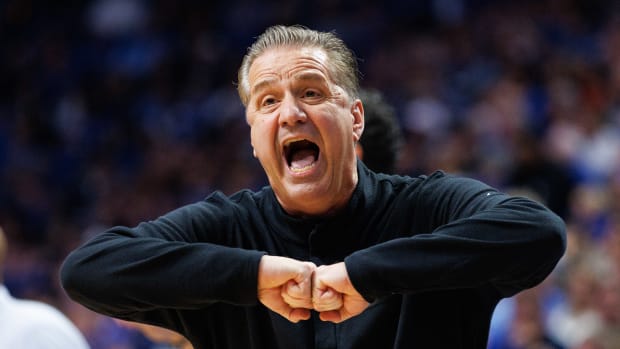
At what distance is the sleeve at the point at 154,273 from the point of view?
2393mm

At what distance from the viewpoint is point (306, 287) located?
2385mm

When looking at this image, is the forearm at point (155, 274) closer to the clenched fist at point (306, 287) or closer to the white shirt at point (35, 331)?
the clenched fist at point (306, 287)

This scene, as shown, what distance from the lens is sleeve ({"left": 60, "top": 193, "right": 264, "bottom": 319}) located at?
239 cm

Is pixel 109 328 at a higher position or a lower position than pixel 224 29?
lower

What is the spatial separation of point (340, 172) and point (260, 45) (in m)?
0.41

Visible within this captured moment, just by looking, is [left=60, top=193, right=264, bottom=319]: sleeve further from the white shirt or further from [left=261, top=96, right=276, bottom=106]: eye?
the white shirt

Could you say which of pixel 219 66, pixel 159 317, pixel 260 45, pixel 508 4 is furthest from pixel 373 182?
pixel 219 66

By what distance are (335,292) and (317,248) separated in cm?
36

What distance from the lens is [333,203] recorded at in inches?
110

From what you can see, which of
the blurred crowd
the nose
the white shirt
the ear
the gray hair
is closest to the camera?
the nose

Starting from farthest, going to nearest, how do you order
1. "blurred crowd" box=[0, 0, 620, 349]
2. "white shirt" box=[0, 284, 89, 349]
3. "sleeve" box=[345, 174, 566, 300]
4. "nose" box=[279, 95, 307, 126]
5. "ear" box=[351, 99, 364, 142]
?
"blurred crowd" box=[0, 0, 620, 349] < "white shirt" box=[0, 284, 89, 349] < "ear" box=[351, 99, 364, 142] < "nose" box=[279, 95, 307, 126] < "sleeve" box=[345, 174, 566, 300]

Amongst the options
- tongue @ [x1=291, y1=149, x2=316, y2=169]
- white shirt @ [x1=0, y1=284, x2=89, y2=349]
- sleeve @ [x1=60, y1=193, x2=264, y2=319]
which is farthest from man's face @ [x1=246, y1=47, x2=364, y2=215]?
white shirt @ [x1=0, y1=284, x2=89, y2=349]

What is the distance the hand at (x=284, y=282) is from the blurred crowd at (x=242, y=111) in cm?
337

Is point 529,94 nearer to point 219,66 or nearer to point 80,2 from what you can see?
point 219,66
